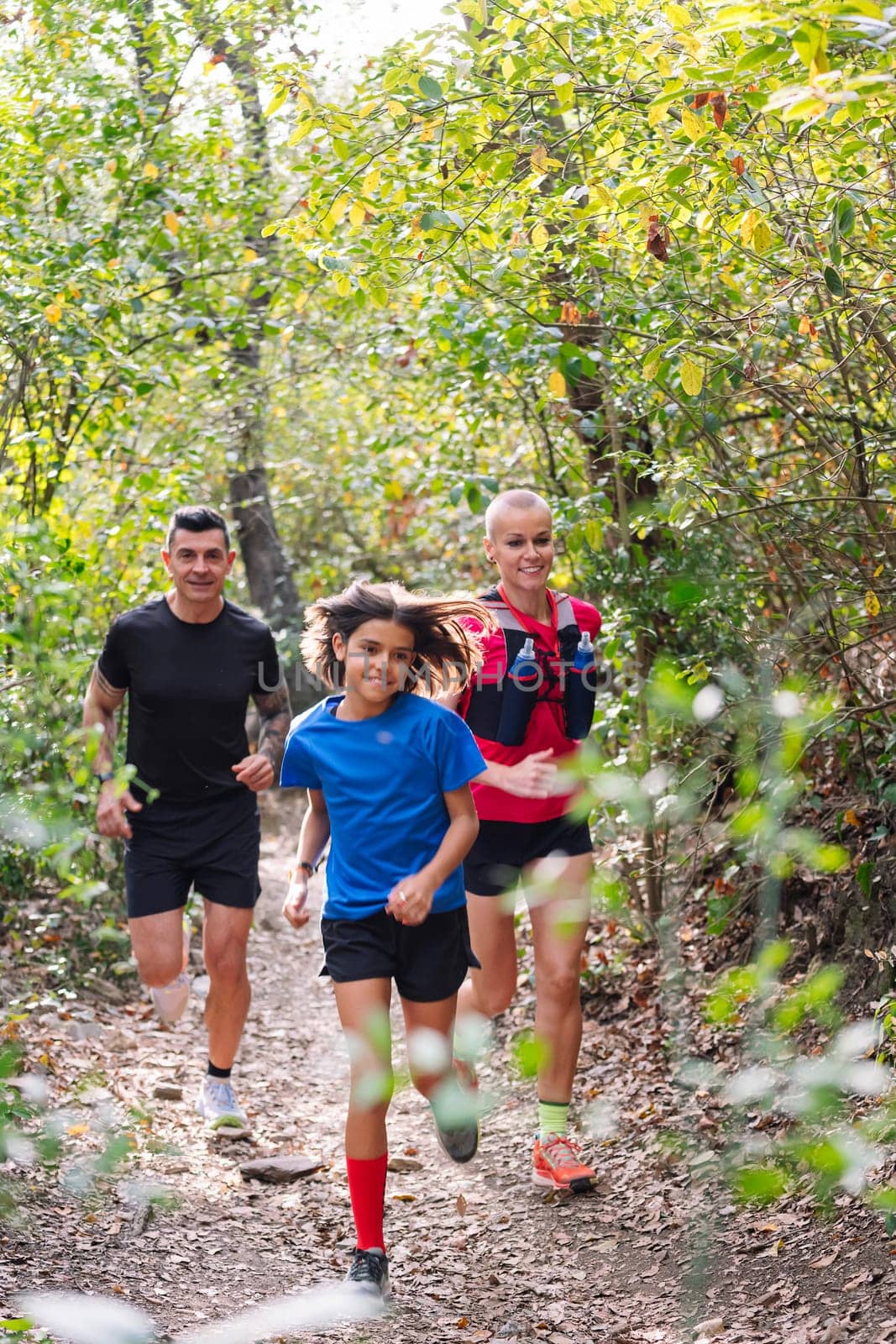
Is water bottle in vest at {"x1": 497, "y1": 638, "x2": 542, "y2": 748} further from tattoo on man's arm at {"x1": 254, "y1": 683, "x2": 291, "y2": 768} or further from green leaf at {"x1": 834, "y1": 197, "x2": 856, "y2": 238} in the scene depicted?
green leaf at {"x1": 834, "y1": 197, "x2": 856, "y2": 238}

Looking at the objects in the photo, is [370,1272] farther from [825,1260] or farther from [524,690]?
[524,690]

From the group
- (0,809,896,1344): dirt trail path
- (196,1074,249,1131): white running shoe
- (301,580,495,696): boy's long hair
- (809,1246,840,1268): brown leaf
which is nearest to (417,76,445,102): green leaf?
(301,580,495,696): boy's long hair

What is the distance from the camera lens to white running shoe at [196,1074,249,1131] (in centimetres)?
550

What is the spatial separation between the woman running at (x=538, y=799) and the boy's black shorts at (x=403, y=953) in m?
0.62

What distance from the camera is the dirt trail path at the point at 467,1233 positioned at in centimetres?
378

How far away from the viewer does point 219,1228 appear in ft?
15.0

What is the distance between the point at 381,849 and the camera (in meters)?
4.04

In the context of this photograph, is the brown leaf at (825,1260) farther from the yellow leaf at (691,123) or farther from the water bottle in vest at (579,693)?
the yellow leaf at (691,123)

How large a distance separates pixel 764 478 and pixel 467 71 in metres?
2.54

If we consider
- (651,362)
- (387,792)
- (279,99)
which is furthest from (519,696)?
(279,99)

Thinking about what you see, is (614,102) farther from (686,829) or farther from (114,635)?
(686,829)

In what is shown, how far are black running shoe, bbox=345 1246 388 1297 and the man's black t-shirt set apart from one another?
2048 millimetres

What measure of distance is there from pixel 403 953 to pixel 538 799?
2.93ft

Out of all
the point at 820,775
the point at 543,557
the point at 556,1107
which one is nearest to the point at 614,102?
the point at 543,557
